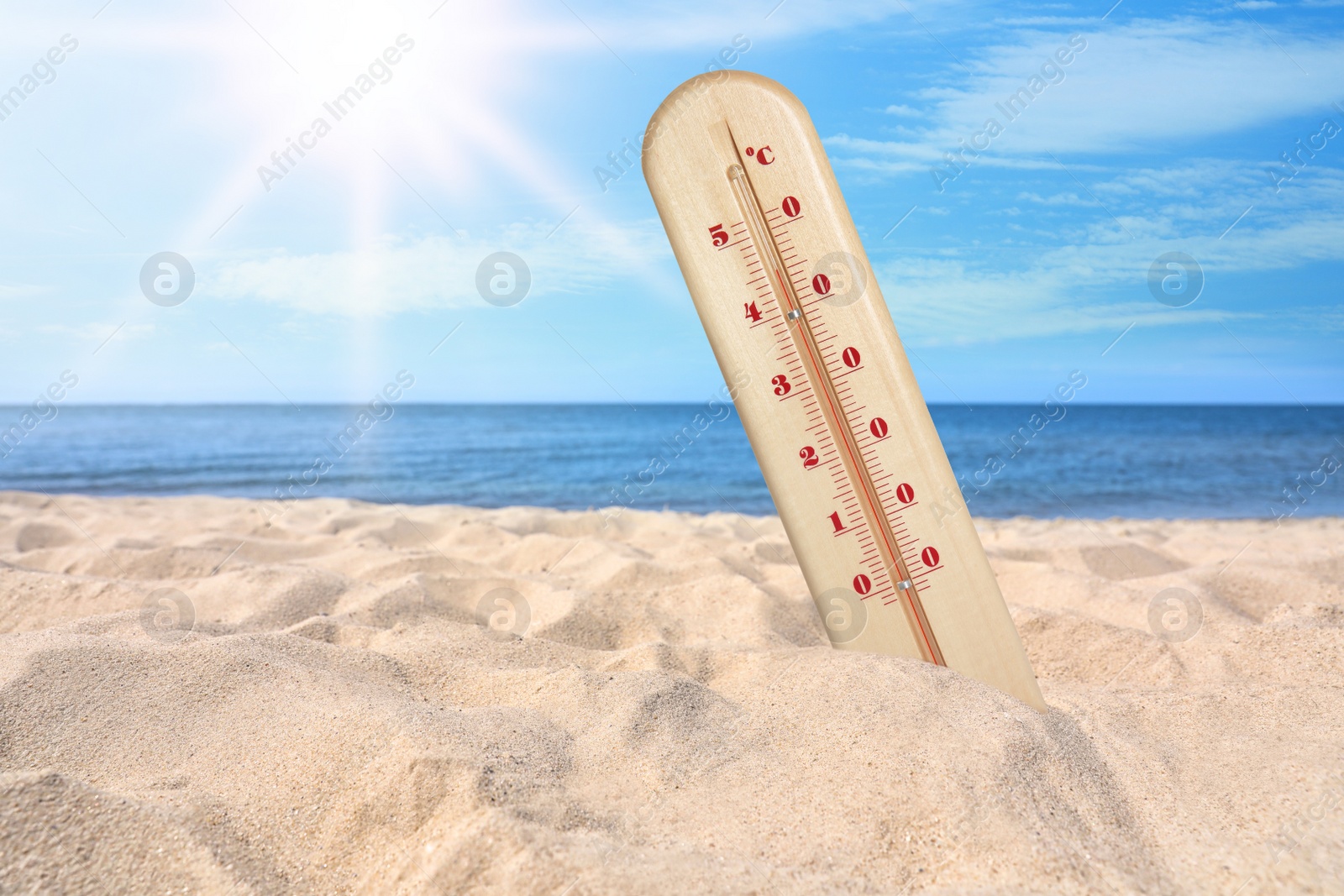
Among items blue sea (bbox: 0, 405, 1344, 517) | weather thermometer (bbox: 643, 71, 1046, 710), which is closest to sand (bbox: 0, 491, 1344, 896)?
weather thermometer (bbox: 643, 71, 1046, 710)

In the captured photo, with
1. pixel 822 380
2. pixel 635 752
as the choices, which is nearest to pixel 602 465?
pixel 822 380

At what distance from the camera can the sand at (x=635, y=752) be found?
4.36 feet

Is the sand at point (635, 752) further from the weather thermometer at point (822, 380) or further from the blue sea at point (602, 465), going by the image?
the blue sea at point (602, 465)

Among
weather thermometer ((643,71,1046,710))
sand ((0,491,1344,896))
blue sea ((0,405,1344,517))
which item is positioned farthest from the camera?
blue sea ((0,405,1344,517))

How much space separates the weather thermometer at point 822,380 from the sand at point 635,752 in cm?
26

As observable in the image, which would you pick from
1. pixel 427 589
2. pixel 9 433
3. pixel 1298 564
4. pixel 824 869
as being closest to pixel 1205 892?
pixel 824 869

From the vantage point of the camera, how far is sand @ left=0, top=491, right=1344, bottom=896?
4.36 feet

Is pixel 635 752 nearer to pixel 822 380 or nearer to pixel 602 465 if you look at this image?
pixel 822 380

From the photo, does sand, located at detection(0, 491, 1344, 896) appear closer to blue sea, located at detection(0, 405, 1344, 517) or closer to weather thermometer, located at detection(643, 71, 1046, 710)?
weather thermometer, located at detection(643, 71, 1046, 710)

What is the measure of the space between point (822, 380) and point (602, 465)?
15.5m

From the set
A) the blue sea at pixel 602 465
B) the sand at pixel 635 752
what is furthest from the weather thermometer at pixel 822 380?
the blue sea at pixel 602 465

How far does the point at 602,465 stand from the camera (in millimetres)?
17656

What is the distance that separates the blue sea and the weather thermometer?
10.5 feet

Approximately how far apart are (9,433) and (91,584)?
3.44 metres
